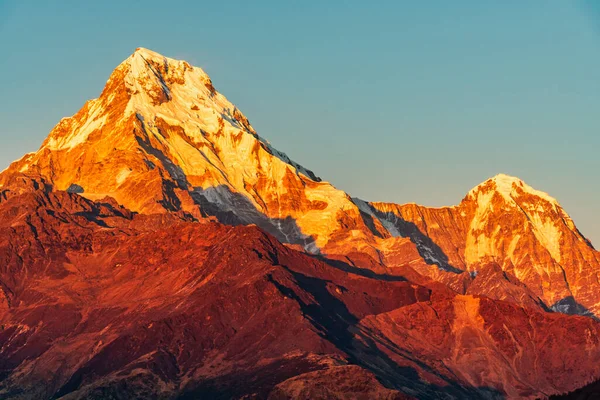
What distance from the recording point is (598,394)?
10700cm

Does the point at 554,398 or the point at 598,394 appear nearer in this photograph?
the point at 598,394

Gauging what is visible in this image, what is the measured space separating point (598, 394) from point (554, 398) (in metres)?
7.65

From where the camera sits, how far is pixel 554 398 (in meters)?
114
